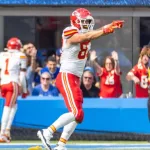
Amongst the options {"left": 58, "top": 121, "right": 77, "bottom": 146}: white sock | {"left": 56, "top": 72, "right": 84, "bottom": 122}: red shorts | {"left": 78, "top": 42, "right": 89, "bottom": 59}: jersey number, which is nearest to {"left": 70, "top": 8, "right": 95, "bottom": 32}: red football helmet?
{"left": 78, "top": 42, "right": 89, "bottom": 59}: jersey number

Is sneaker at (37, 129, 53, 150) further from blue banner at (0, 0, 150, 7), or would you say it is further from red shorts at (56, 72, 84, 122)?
blue banner at (0, 0, 150, 7)

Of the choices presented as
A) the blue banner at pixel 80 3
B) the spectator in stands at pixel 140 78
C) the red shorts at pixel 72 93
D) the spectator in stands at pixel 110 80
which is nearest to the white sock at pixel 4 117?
the spectator in stands at pixel 110 80

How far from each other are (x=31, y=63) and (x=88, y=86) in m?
1.51

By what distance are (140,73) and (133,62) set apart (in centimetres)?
237

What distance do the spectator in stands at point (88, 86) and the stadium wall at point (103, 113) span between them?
2.22ft

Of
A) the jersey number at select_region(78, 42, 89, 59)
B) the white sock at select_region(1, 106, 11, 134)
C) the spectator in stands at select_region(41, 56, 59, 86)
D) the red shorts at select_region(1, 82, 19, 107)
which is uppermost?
the jersey number at select_region(78, 42, 89, 59)

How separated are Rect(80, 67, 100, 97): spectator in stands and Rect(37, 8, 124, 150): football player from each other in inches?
135

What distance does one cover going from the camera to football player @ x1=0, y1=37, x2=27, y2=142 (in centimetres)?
1341

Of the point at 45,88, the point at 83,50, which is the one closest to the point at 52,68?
the point at 45,88

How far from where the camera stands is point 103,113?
538 inches

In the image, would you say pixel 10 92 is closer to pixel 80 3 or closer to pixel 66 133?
pixel 66 133

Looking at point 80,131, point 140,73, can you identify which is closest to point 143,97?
point 140,73

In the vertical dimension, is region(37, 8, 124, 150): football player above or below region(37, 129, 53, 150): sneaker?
above

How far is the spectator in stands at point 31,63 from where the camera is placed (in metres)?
15.1
